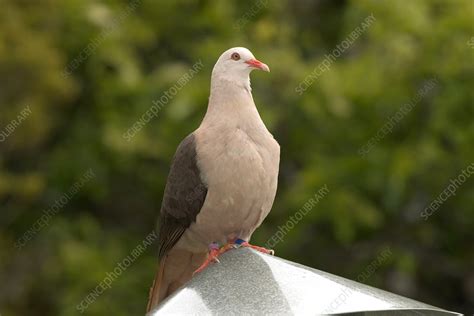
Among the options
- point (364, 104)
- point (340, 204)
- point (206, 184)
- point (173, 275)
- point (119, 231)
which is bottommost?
point (119, 231)

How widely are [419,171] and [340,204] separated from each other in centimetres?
82

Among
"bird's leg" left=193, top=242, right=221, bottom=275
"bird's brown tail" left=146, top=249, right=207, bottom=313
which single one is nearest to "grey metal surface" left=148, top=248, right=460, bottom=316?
"bird's leg" left=193, top=242, right=221, bottom=275

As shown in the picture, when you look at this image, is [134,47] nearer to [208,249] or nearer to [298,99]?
[298,99]

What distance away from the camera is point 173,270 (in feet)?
15.1

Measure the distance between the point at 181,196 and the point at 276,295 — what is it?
125cm

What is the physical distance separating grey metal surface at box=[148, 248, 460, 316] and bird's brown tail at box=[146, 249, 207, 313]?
98 cm

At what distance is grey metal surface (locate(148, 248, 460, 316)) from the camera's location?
324 cm

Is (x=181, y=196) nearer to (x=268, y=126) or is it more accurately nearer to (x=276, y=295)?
(x=276, y=295)

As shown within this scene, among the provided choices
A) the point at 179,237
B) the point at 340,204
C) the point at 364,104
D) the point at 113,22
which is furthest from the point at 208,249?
the point at 113,22

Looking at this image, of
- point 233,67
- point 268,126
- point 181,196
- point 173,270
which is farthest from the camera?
point 268,126

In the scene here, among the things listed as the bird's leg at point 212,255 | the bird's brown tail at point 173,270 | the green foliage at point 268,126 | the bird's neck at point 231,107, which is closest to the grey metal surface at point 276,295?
the bird's leg at point 212,255

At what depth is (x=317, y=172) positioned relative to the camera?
9258 millimetres

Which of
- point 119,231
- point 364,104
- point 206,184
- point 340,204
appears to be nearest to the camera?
point 206,184

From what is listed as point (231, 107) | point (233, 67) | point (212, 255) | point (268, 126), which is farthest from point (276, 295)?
point (268, 126)
